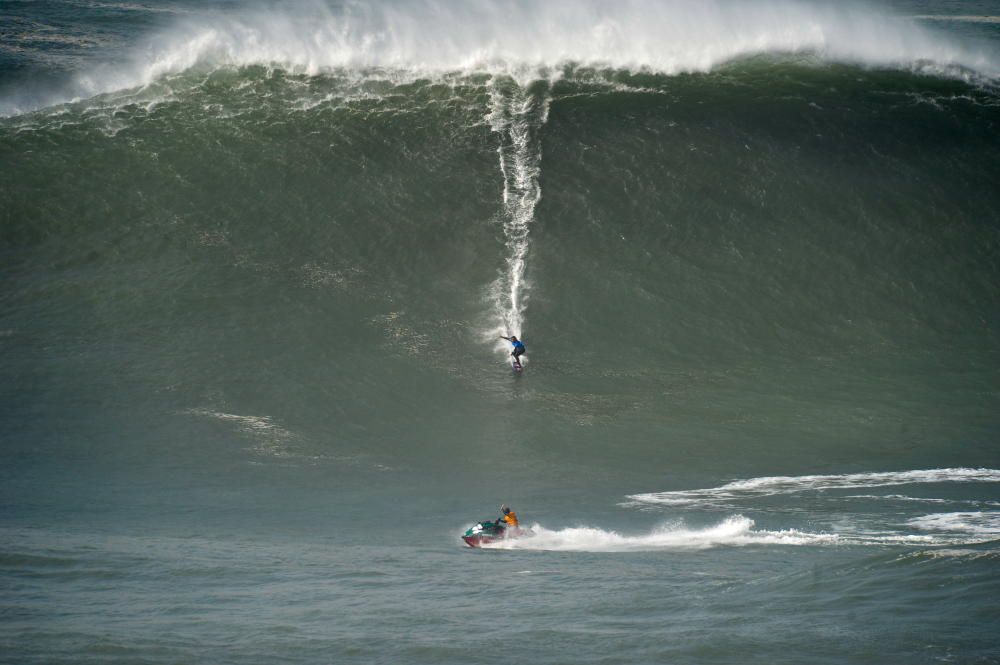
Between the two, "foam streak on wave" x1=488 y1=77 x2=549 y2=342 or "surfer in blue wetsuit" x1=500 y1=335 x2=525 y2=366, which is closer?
"surfer in blue wetsuit" x1=500 y1=335 x2=525 y2=366

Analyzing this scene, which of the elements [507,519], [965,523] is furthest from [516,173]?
[965,523]

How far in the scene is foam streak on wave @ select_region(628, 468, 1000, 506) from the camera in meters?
20.7

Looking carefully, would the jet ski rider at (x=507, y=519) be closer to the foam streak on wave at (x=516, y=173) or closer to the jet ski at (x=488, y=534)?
the jet ski at (x=488, y=534)

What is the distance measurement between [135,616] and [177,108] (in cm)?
2003

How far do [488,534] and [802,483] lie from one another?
252 inches

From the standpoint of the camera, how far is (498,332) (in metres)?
25.7

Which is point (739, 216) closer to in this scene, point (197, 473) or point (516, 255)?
point (516, 255)

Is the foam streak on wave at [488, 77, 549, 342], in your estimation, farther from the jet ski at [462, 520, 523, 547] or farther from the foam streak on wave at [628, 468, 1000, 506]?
the jet ski at [462, 520, 523, 547]

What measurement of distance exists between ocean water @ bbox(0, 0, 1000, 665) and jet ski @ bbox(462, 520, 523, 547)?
35 cm

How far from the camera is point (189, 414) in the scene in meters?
23.2

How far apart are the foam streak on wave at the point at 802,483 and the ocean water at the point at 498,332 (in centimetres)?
9

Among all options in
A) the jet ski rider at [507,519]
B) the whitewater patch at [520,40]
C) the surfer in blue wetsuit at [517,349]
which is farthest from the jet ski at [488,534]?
the whitewater patch at [520,40]

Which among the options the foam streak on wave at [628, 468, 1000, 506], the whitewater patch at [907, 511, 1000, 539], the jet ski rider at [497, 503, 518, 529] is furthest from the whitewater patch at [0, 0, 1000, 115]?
the whitewater patch at [907, 511, 1000, 539]

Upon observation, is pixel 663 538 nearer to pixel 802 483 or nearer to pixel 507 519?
pixel 507 519
